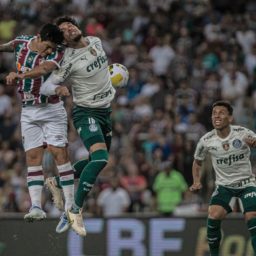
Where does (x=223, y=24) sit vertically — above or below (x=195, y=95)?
above

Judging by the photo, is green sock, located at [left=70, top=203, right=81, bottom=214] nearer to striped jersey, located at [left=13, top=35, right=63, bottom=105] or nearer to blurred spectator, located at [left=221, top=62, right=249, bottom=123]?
striped jersey, located at [left=13, top=35, right=63, bottom=105]

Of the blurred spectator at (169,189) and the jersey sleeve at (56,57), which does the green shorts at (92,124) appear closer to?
the jersey sleeve at (56,57)

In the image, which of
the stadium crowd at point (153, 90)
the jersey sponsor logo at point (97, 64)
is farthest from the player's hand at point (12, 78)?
the stadium crowd at point (153, 90)

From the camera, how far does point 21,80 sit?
1597 centimetres

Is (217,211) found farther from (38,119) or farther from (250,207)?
(38,119)

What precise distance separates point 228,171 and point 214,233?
37.2 inches

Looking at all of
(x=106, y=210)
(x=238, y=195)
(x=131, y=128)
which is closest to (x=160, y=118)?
(x=131, y=128)

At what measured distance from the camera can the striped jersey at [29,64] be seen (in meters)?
16.0

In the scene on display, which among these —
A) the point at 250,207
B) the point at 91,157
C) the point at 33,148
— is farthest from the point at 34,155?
the point at 250,207

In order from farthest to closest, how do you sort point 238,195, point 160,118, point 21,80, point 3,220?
point 160,118 → point 3,220 → point 238,195 → point 21,80

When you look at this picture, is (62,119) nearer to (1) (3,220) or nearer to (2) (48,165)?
(1) (3,220)

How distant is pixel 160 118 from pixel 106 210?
2.68 m

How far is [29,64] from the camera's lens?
52.6ft

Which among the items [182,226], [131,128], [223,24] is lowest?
[182,226]
